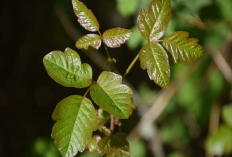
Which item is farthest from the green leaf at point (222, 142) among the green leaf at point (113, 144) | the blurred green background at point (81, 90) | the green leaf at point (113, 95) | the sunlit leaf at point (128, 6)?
the green leaf at point (113, 95)

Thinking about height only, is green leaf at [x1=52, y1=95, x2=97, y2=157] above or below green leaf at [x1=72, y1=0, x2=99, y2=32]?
below

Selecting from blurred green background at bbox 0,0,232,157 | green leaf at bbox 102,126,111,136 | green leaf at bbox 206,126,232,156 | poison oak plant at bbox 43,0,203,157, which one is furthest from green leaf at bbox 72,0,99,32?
green leaf at bbox 206,126,232,156

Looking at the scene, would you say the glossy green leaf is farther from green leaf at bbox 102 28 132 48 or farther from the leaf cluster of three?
green leaf at bbox 102 28 132 48

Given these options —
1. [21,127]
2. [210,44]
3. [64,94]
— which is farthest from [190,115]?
[21,127]

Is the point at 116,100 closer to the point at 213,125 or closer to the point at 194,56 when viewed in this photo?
the point at 194,56

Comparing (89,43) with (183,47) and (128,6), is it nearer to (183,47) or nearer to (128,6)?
(183,47)

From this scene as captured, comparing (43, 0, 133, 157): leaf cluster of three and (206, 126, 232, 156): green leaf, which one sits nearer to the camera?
(43, 0, 133, 157): leaf cluster of three

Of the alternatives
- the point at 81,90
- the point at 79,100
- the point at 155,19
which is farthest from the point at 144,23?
the point at 81,90

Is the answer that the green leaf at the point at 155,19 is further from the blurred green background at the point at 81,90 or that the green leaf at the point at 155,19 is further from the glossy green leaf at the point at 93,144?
the blurred green background at the point at 81,90
